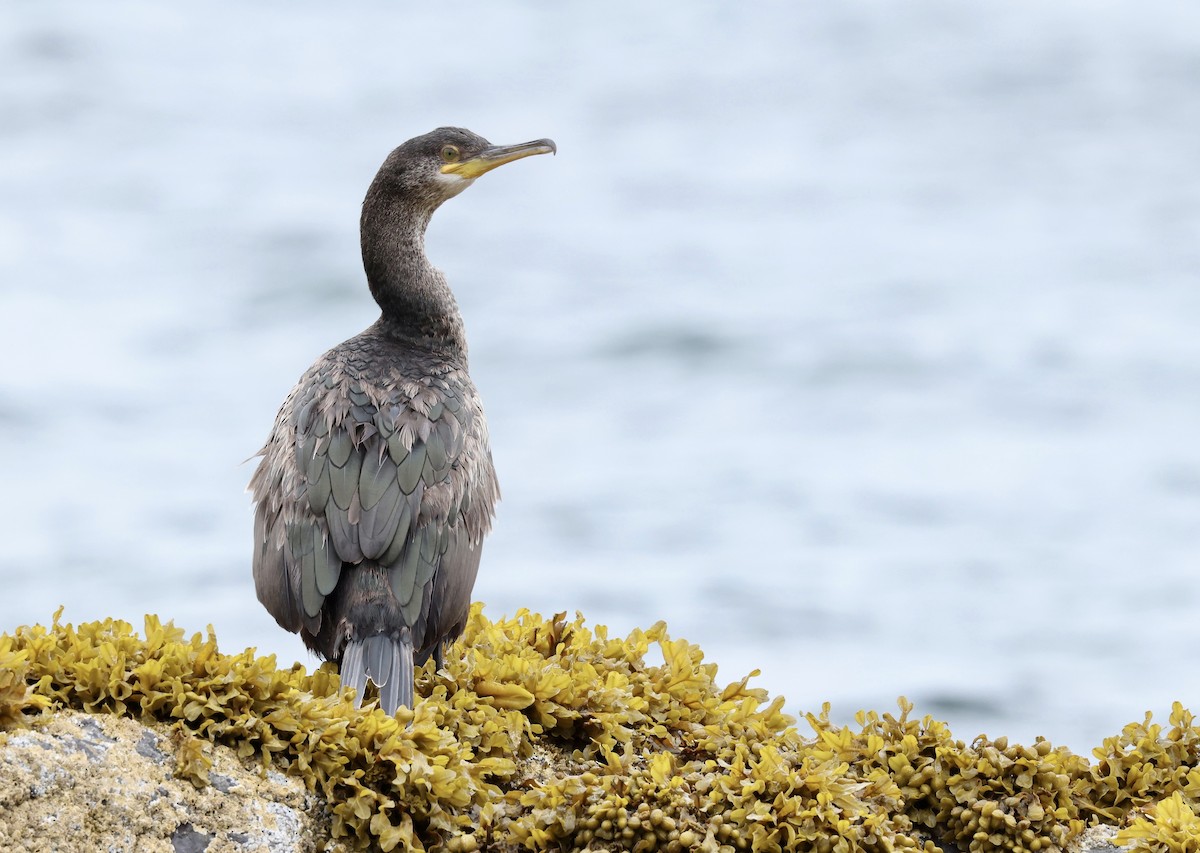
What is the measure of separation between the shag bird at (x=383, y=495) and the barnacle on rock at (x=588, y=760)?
30 cm

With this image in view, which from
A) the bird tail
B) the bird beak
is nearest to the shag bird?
the bird tail

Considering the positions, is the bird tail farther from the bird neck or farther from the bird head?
the bird head

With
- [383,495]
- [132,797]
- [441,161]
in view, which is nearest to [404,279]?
[441,161]

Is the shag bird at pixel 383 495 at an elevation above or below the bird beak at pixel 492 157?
below

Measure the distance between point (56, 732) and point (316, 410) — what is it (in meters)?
2.07

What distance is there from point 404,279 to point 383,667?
2.13 metres

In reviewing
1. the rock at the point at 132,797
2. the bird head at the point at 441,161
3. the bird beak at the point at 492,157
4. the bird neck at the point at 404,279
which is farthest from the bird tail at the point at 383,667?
the bird beak at the point at 492,157

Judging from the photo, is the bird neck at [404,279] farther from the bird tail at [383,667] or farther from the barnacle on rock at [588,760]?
the barnacle on rock at [588,760]

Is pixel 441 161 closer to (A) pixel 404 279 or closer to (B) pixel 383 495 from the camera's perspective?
(A) pixel 404 279

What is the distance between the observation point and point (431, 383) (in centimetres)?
607

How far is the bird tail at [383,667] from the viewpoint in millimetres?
4820

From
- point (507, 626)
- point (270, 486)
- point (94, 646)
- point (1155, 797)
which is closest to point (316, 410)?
point (270, 486)

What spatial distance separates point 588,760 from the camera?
4785mm

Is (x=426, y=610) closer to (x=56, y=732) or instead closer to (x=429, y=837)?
(x=429, y=837)
